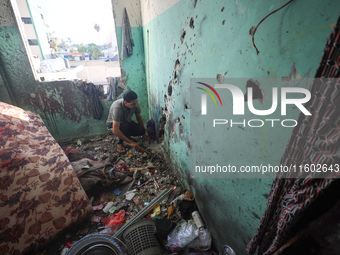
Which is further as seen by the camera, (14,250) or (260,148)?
(14,250)

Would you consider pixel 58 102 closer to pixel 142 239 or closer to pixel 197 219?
pixel 142 239

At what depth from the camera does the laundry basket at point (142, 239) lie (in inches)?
51.8

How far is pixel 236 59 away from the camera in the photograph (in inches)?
35.9

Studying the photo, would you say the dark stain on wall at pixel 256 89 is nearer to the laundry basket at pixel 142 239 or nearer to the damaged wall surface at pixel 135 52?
the laundry basket at pixel 142 239

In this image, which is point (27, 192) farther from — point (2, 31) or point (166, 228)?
point (2, 31)

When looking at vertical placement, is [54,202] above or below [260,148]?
below

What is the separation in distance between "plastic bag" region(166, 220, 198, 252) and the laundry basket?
0.12 m

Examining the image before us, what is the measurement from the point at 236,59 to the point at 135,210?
1.87 metres

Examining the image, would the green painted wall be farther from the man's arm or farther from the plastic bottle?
the man's arm

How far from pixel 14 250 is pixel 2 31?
3.23 metres

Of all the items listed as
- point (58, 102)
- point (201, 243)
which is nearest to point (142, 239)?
point (201, 243)

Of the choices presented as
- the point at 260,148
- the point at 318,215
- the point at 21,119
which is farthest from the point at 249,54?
the point at 21,119

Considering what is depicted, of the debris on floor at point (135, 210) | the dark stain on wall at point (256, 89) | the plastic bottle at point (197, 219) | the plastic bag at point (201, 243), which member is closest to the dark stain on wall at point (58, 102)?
the debris on floor at point (135, 210)

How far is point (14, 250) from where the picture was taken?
1.31 m
